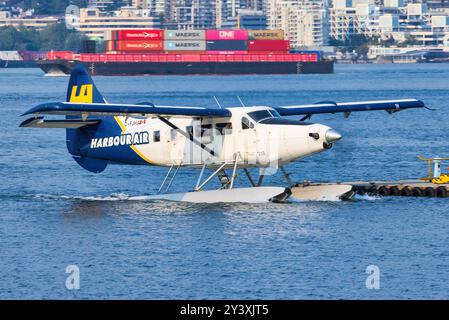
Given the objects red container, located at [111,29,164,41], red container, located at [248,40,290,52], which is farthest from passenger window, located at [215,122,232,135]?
red container, located at [248,40,290,52]

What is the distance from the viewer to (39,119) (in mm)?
32750

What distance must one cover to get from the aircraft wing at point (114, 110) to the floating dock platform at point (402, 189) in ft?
13.5

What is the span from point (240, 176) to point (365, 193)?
26.5 feet

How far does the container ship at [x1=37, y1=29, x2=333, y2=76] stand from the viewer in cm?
16850

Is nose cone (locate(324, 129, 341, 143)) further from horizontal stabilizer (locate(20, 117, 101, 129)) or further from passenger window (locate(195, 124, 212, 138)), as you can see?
horizontal stabilizer (locate(20, 117, 101, 129))

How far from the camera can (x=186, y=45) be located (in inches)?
6860

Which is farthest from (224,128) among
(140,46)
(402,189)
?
(140,46)

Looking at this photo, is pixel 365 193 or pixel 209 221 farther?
pixel 365 193

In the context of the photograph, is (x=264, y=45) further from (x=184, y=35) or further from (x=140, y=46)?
(x=140, y=46)

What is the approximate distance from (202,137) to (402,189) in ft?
19.4

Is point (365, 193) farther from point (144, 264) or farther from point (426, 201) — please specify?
point (144, 264)

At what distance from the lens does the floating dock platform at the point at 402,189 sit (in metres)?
34.8

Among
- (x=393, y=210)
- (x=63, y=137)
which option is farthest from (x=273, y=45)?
(x=393, y=210)

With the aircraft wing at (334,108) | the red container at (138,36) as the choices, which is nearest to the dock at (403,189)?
the aircraft wing at (334,108)
